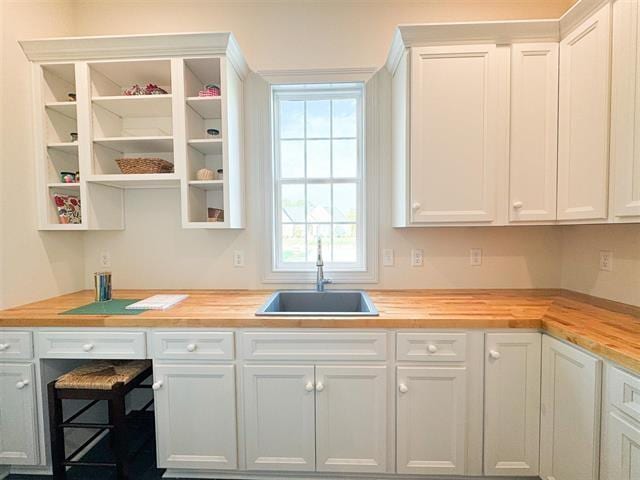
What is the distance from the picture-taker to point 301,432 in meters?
1.56

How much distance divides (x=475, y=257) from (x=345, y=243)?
94 cm

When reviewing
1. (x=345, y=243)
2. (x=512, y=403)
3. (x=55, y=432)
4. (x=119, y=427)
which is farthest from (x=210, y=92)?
(x=512, y=403)

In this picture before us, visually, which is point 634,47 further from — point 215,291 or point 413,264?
point 215,291

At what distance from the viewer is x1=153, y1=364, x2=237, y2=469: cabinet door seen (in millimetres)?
1561

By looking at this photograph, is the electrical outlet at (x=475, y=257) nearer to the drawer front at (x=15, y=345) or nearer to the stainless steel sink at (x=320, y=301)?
the stainless steel sink at (x=320, y=301)

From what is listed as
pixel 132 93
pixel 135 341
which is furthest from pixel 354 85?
pixel 135 341

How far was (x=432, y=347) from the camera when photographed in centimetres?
150

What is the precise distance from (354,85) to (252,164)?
3.10ft

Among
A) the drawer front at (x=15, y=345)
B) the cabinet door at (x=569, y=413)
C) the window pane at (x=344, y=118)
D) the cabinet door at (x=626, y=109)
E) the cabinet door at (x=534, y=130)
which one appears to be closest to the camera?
the cabinet door at (x=569, y=413)

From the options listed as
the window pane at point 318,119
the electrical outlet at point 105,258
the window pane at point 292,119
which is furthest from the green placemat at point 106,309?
the window pane at point 318,119

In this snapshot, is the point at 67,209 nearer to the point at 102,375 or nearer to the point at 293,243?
the point at 102,375

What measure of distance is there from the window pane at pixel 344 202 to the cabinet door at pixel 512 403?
3.95 feet

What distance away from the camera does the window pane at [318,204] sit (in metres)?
2.27

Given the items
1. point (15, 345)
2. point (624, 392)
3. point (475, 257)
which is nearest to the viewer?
point (624, 392)
